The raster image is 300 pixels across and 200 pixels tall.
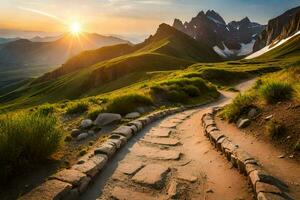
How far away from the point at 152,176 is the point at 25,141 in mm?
3252

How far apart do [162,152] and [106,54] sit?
166 meters

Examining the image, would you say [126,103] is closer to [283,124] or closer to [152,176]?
[283,124]

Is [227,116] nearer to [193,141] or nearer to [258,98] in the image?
[258,98]

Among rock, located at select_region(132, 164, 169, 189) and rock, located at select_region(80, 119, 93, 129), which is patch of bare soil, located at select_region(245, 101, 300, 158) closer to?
rock, located at select_region(132, 164, 169, 189)

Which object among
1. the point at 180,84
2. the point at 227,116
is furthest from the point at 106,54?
the point at 227,116

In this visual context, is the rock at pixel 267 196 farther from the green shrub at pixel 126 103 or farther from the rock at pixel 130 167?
the green shrub at pixel 126 103

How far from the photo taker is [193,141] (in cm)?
1145

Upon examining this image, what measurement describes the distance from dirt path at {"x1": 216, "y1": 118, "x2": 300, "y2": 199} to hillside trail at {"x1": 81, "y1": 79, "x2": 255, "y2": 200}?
2.62 ft

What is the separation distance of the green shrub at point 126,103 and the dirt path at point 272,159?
630cm

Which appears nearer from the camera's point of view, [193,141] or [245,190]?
[245,190]

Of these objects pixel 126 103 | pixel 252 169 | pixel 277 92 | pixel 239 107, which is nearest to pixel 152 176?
pixel 252 169

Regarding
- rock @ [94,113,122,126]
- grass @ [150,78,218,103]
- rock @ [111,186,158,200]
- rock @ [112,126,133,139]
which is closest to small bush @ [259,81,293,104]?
rock @ [112,126,133,139]

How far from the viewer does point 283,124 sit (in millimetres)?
9594

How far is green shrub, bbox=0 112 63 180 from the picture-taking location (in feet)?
24.1
